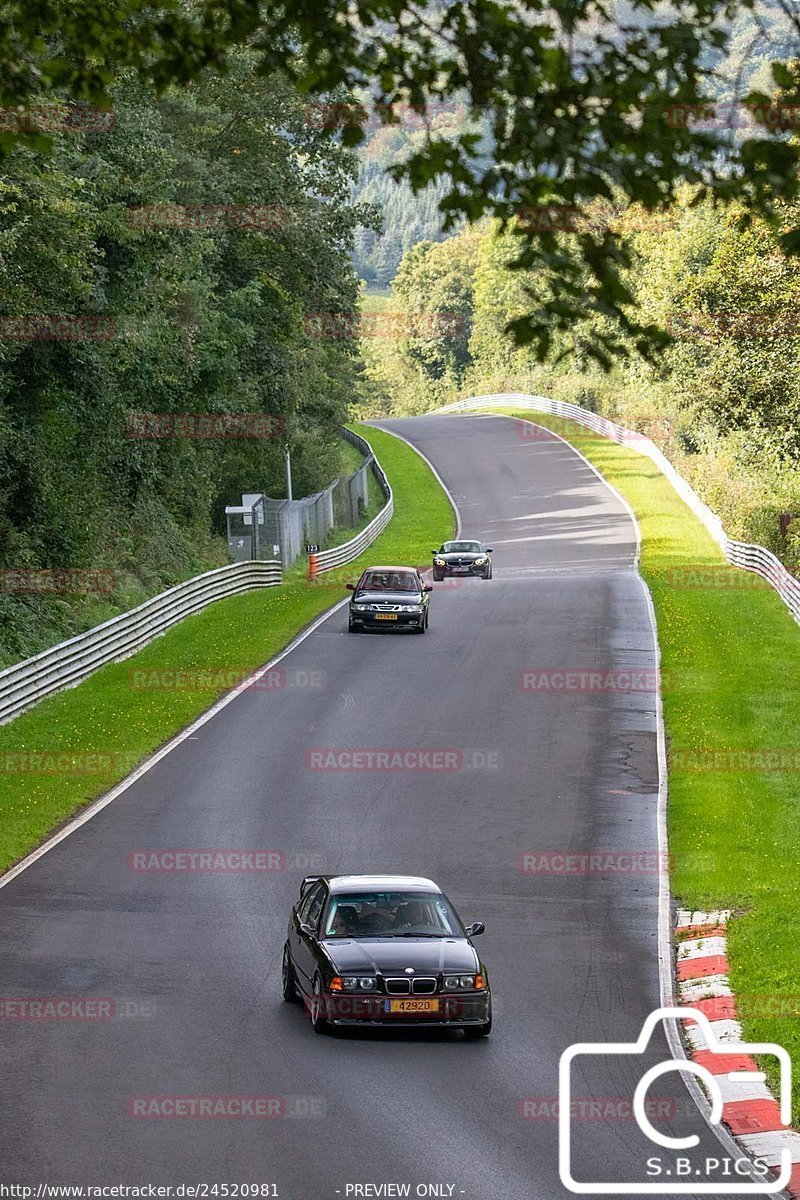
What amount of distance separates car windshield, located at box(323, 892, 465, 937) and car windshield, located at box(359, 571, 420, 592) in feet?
81.7

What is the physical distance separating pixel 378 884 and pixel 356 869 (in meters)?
4.42

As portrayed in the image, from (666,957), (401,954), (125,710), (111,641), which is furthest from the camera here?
(111,641)

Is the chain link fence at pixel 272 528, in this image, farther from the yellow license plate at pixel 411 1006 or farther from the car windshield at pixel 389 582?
the yellow license plate at pixel 411 1006

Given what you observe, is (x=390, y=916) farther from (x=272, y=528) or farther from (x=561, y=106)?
(x=272, y=528)

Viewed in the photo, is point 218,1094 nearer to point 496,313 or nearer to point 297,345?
point 297,345

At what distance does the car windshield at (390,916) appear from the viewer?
14.6 meters

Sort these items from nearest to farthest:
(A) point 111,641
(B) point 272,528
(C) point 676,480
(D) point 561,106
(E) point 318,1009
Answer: (D) point 561,106 → (E) point 318,1009 → (A) point 111,641 → (B) point 272,528 → (C) point 676,480

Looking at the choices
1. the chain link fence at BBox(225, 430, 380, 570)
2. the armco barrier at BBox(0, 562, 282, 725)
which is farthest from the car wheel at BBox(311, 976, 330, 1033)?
the chain link fence at BBox(225, 430, 380, 570)

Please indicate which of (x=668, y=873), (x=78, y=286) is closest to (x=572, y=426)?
(x=78, y=286)

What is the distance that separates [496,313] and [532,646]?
4576 inches

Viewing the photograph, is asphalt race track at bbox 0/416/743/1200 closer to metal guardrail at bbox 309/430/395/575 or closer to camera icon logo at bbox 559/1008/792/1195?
camera icon logo at bbox 559/1008/792/1195

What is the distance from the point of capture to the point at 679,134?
791 centimetres

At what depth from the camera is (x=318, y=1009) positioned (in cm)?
1379

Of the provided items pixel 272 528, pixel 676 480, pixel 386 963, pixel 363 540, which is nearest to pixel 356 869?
pixel 386 963
